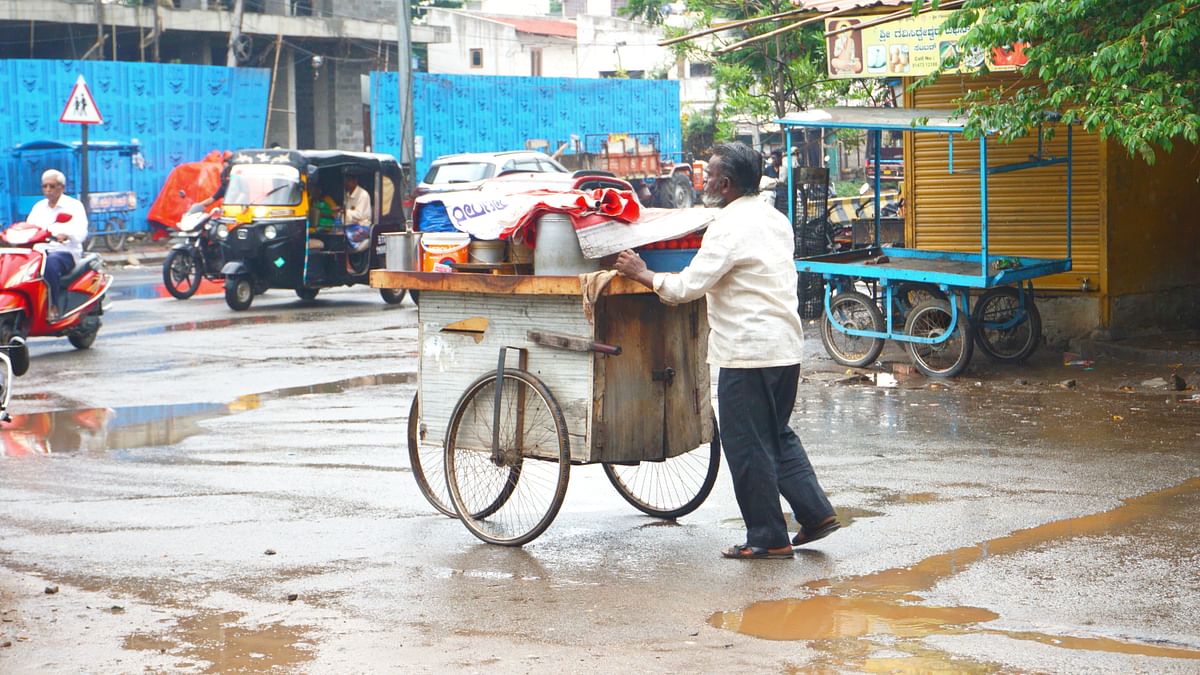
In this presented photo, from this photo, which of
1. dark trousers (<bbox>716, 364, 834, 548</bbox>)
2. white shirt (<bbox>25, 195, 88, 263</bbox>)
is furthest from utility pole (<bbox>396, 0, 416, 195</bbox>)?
dark trousers (<bbox>716, 364, 834, 548</bbox>)

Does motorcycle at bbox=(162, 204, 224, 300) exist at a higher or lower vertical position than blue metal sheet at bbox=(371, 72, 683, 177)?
lower

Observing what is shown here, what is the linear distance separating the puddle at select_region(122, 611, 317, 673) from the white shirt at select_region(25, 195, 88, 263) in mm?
9394

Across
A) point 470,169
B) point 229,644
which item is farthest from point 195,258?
point 229,644

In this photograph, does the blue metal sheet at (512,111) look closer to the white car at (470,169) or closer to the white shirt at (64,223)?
the white car at (470,169)

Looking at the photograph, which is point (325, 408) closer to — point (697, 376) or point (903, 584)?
point (697, 376)

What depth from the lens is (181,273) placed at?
18.8m

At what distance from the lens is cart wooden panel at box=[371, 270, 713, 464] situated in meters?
6.09

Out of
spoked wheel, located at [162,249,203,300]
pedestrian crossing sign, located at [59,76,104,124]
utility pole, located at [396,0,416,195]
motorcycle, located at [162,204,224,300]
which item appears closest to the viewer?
spoked wheel, located at [162,249,203,300]

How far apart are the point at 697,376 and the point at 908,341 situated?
5.18m

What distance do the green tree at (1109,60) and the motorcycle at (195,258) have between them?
11816mm

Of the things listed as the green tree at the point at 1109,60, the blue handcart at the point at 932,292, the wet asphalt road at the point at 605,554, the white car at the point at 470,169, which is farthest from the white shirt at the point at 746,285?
the white car at the point at 470,169

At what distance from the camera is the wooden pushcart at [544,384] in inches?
240

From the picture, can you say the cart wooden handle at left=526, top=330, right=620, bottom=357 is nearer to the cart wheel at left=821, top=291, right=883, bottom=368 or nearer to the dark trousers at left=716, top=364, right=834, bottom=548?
the dark trousers at left=716, top=364, right=834, bottom=548

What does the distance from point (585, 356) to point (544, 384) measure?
24 centimetres
